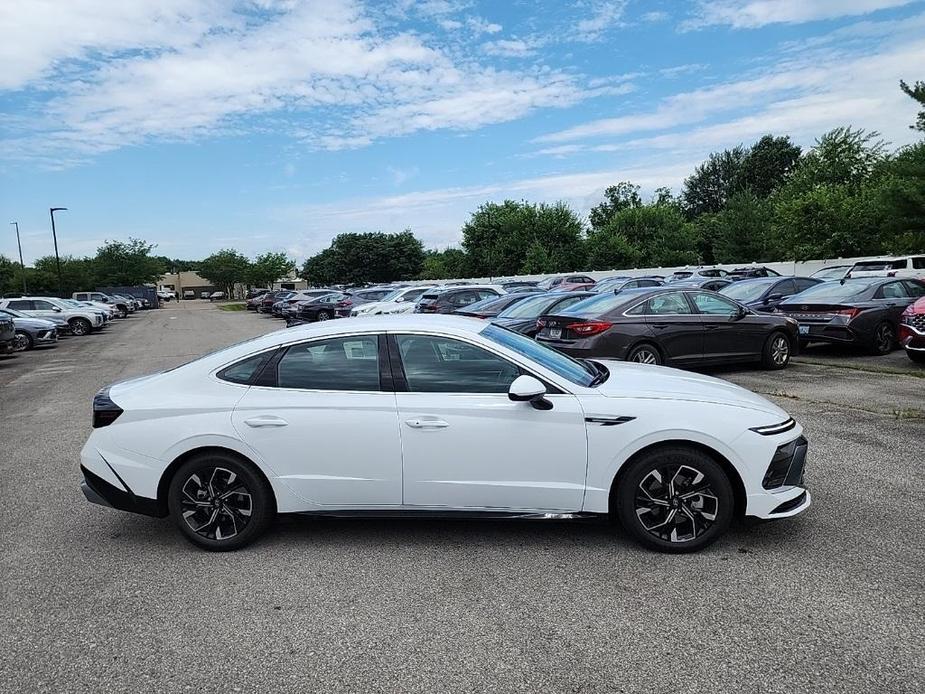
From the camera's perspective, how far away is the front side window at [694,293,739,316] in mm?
11359

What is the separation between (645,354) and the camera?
10.8 meters

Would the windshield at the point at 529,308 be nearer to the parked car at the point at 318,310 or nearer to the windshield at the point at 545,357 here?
the windshield at the point at 545,357

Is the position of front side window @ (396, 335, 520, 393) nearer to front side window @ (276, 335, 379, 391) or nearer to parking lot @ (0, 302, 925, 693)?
front side window @ (276, 335, 379, 391)

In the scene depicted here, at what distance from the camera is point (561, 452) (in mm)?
4223

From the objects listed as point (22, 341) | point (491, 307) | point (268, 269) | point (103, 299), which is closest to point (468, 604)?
point (491, 307)

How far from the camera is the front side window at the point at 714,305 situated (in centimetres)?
1136

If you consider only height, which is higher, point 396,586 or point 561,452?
point 561,452

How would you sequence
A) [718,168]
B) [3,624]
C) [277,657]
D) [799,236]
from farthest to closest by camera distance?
[718,168] < [799,236] < [3,624] < [277,657]

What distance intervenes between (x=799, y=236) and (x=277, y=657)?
45.5 metres

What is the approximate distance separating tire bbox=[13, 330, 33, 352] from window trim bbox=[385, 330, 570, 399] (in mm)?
20639

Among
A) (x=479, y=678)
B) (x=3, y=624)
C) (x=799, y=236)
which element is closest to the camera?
(x=479, y=678)

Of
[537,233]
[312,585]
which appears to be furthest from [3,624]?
[537,233]

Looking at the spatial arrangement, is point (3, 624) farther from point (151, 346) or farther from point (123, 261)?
point (123, 261)

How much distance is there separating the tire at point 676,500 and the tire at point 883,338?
1020 cm
